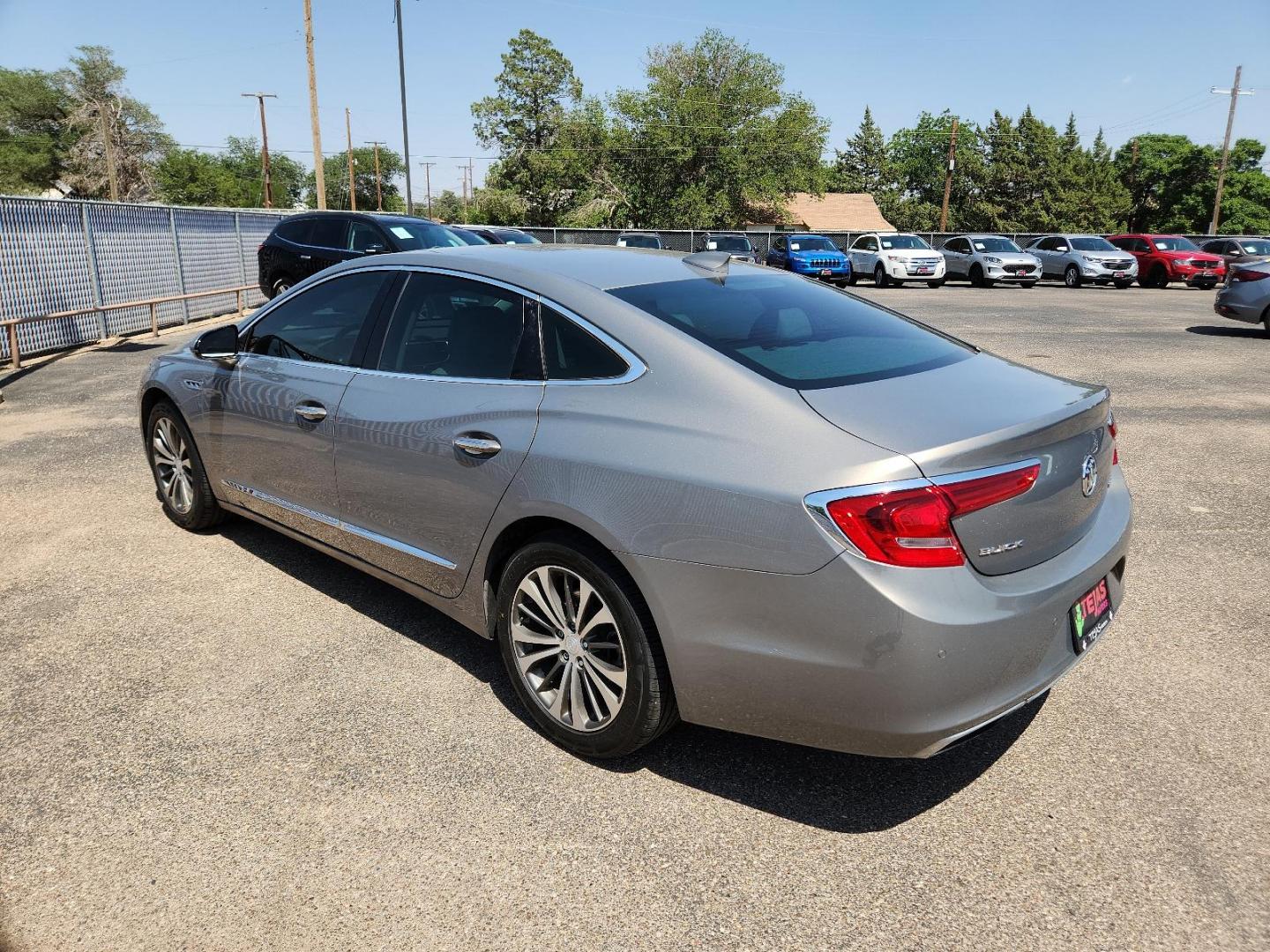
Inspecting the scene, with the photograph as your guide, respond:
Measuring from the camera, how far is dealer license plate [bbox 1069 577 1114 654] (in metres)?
2.74

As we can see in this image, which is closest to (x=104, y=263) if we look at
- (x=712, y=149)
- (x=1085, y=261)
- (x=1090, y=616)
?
(x=1090, y=616)

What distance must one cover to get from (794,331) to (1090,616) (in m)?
1.32

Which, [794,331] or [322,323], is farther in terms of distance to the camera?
[322,323]

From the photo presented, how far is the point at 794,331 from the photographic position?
329 centimetres

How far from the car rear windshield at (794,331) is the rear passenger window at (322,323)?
53.4 inches

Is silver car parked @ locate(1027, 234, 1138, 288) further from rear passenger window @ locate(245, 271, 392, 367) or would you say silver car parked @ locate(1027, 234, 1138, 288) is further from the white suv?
rear passenger window @ locate(245, 271, 392, 367)

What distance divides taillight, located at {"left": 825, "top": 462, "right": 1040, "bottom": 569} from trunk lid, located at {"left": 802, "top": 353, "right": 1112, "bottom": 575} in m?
0.05

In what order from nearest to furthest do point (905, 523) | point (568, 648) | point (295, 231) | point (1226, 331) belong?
point (905, 523)
point (568, 648)
point (295, 231)
point (1226, 331)

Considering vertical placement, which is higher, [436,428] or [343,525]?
[436,428]

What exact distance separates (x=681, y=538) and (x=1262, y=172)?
112 metres

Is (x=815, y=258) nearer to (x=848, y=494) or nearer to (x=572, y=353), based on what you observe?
(x=572, y=353)

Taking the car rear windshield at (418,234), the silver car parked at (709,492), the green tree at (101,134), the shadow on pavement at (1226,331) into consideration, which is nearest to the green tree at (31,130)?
the green tree at (101,134)

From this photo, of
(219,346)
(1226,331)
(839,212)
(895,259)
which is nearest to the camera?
(219,346)

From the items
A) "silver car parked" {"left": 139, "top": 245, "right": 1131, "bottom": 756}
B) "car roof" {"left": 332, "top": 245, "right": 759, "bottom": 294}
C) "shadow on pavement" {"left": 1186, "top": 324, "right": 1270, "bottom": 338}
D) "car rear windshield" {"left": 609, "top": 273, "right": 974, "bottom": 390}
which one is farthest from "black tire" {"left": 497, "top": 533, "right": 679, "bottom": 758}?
"shadow on pavement" {"left": 1186, "top": 324, "right": 1270, "bottom": 338}
